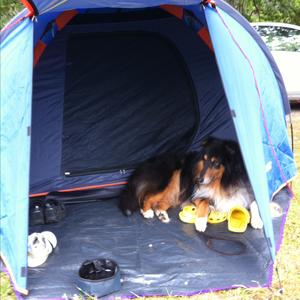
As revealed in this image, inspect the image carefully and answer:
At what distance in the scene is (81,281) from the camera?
8.65ft

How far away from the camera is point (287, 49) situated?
7.67 meters

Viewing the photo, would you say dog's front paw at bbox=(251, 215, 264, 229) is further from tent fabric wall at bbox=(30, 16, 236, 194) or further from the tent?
tent fabric wall at bbox=(30, 16, 236, 194)

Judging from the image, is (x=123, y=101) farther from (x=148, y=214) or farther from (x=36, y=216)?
(x=36, y=216)

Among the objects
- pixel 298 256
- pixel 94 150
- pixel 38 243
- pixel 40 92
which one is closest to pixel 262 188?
pixel 298 256

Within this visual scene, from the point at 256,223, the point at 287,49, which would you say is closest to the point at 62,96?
the point at 256,223

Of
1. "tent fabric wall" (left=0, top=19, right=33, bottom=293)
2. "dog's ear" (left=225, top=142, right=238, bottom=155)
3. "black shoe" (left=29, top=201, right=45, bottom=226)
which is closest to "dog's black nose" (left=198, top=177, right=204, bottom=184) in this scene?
"dog's ear" (left=225, top=142, right=238, bottom=155)

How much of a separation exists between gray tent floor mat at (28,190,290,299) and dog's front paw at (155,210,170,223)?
1.8 inches

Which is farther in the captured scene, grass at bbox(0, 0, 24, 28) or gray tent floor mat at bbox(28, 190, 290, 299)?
grass at bbox(0, 0, 24, 28)

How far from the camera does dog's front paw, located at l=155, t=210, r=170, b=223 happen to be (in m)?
3.69

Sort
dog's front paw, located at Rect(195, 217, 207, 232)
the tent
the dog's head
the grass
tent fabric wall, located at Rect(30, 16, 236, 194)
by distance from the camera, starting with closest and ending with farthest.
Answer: the tent < dog's front paw, located at Rect(195, 217, 207, 232) < the dog's head < tent fabric wall, located at Rect(30, 16, 236, 194) < the grass

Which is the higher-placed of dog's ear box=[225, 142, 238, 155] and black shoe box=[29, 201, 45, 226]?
dog's ear box=[225, 142, 238, 155]

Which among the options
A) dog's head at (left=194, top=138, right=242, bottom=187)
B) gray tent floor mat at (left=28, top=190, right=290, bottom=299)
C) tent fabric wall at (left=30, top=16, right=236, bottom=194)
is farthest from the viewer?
tent fabric wall at (left=30, top=16, right=236, bottom=194)

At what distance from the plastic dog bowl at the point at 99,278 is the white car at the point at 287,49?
582cm

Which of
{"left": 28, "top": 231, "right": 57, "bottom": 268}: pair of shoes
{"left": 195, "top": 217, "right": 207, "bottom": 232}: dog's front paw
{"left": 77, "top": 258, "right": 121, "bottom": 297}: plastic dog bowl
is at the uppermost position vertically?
{"left": 77, "top": 258, "right": 121, "bottom": 297}: plastic dog bowl
